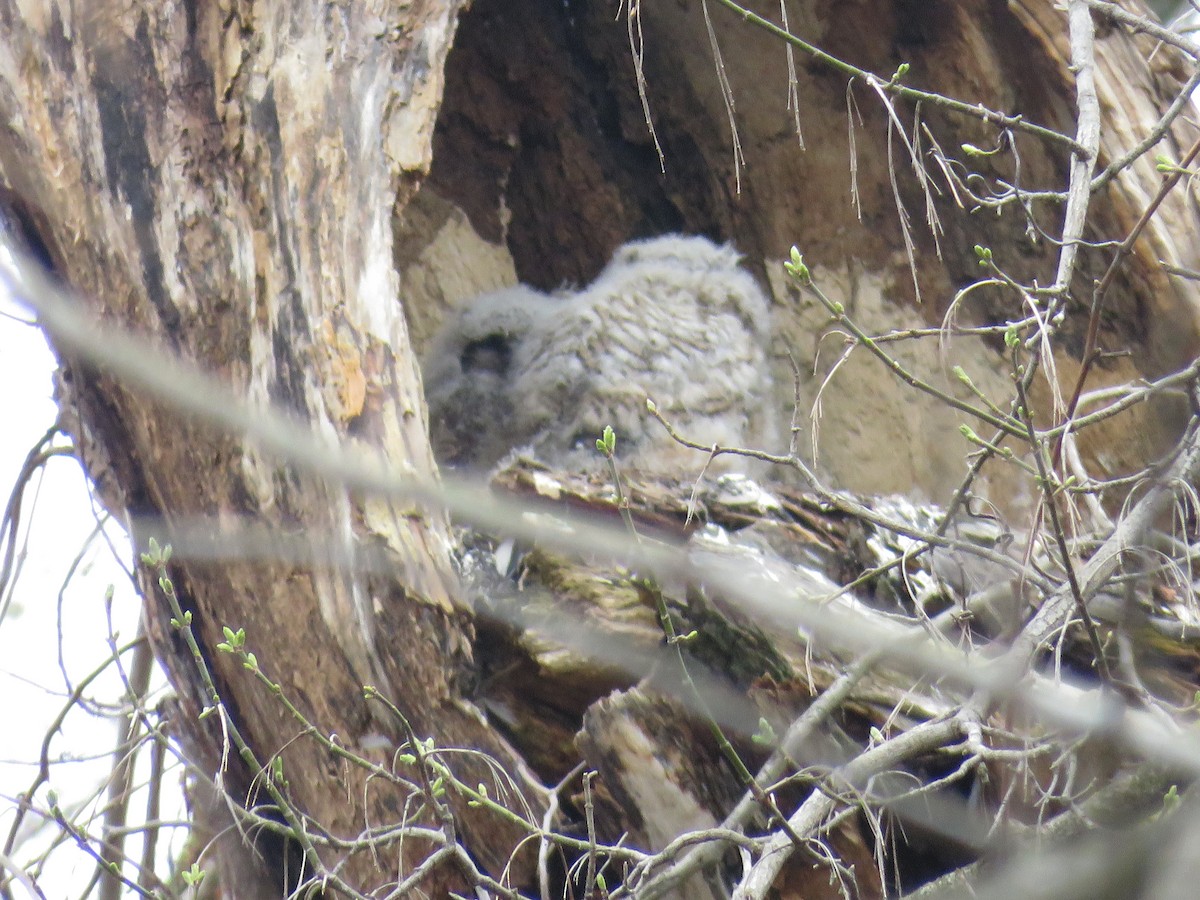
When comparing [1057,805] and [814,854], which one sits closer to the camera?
[814,854]

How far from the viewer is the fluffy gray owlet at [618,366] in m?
4.28

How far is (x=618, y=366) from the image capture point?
14.3ft

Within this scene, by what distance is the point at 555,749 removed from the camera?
2.98 metres

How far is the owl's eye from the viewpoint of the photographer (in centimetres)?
450

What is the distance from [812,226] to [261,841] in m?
2.94

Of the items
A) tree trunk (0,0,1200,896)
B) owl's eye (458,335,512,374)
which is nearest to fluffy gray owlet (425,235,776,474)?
owl's eye (458,335,512,374)

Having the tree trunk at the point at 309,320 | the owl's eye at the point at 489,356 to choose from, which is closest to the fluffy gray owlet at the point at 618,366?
the owl's eye at the point at 489,356

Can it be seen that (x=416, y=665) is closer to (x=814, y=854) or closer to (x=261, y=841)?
(x=261, y=841)

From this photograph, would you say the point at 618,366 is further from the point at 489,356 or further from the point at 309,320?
A: the point at 309,320

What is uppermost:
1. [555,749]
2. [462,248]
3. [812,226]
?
[812,226]

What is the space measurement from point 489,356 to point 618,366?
0.49 meters

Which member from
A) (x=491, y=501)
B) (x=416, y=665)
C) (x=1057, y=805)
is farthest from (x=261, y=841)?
(x=1057, y=805)

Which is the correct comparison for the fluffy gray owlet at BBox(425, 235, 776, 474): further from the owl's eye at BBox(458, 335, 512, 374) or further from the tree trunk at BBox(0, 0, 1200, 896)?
the tree trunk at BBox(0, 0, 1200, 896)

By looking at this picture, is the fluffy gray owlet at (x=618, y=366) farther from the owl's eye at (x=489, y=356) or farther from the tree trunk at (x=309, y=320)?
the tree trunk at (x=309, y=320)
